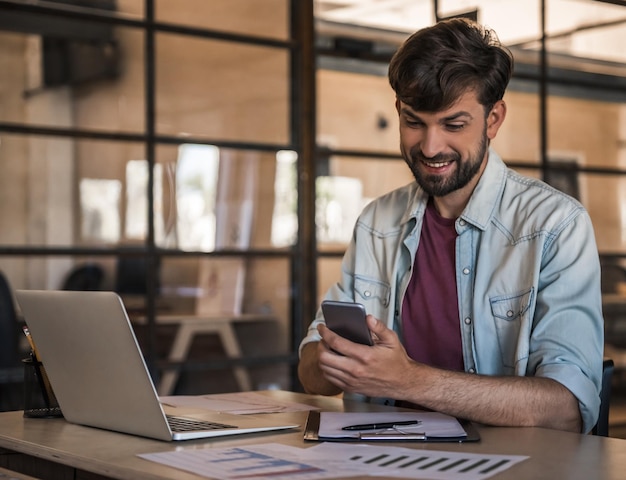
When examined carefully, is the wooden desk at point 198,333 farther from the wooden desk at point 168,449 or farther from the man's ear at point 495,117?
the wooden desk at point 168,449

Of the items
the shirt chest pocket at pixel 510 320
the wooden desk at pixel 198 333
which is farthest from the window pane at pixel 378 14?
the shirt chest pocket at pixel 510 320

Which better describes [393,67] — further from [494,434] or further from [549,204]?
[494,434]

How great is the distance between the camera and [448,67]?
234 cm

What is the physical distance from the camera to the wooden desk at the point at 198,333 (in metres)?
4.56

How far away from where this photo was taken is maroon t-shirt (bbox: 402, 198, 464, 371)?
7.77ft

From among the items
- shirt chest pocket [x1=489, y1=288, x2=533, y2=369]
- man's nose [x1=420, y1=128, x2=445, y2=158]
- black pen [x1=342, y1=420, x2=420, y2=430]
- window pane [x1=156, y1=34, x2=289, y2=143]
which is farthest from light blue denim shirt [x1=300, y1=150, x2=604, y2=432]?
window pane [x1=156, y1=34, x2=289, y2=143]

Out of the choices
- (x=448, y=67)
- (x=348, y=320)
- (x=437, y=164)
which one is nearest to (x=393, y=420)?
(x=348, y=320)

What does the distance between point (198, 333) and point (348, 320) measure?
9.26 ft

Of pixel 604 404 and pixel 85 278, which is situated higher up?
pixel 85 278

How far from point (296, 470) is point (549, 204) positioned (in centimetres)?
103

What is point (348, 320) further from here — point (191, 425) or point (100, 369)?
point (100, 369)

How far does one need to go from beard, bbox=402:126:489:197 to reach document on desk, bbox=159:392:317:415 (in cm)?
57

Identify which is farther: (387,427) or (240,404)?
(240,404)

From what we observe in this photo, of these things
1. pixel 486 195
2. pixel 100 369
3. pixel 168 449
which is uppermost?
pixel 486 195
